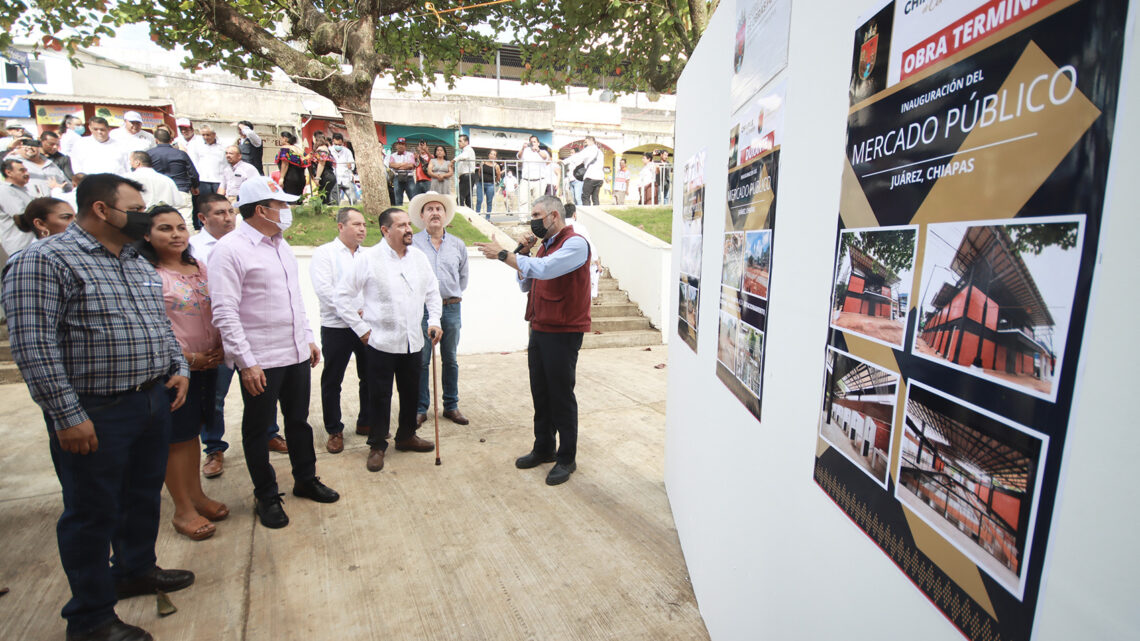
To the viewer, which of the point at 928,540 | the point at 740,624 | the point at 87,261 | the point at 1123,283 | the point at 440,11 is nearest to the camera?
the point at 1123,283

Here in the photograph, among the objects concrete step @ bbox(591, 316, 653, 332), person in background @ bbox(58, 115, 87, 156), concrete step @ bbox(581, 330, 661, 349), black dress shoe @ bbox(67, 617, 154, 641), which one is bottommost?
black dress shoe @ bbox(67, 617, 154, 641)

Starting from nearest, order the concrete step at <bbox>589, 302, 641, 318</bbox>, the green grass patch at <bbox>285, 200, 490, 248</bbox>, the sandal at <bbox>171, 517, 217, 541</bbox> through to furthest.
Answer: the sandal at <bbox>171, 517, 217, 541</bbox>
the green grass patch at <bbox>285, 200, 490, 248</bbox>
the concrete step at <bbox>589, 302, 641, 318</bbox>

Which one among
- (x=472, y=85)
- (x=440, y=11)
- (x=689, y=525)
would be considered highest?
(x=472, y=85)

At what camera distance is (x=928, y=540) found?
100cm

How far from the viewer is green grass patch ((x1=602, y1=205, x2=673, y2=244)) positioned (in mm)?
10992

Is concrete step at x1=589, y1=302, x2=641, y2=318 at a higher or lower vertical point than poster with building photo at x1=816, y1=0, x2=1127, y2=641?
lower

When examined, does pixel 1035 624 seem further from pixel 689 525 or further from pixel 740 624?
A: pixel 689 525

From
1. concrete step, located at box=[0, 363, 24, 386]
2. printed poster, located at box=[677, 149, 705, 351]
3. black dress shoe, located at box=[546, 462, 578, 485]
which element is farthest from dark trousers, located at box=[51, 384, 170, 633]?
concrete step, located at box=[0, 363, 24, 386]

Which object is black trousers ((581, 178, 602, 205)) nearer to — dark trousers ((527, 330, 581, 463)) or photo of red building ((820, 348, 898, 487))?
dark trousers ((527, 330, 581, 463))

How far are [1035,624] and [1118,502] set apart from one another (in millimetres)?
241

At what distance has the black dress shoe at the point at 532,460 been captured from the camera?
435 cm

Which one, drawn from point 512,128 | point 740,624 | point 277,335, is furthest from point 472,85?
point 740,624

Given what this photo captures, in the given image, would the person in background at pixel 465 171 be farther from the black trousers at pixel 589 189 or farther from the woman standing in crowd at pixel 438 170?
the black trousers at pixel 589 189

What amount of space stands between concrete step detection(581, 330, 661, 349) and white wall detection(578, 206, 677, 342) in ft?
0.68
